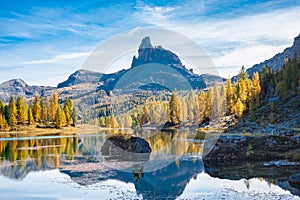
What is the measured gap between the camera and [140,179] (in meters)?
32.4

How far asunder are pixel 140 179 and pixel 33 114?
4279 inches

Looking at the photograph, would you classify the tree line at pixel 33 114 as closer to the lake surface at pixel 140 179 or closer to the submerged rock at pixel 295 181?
the lake surface at pixel 140 179

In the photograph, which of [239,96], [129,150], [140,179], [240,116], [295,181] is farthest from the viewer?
[239,96]

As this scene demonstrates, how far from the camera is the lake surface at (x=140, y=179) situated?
27.1m

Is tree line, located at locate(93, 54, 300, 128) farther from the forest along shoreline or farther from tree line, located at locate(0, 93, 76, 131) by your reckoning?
tree line, located at locate(0, 93, 76, 131)

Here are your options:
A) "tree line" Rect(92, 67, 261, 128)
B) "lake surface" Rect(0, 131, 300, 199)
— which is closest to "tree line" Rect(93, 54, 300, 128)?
"tree line" Rect(92, 67, 261, 128)

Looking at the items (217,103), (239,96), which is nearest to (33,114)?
(217,103)

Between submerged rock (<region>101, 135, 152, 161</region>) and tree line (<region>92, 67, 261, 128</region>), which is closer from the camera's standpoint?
submerged rock (<region>101, 135, 152, 161</region>)

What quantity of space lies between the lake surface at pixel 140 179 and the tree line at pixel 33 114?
244ft

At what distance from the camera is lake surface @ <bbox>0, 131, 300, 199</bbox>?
27.1m

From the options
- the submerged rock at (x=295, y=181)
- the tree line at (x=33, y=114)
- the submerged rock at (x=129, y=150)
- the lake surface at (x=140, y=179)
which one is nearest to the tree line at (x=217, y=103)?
the tree line at (x=33, y=114)

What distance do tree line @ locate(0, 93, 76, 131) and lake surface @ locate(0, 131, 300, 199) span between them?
244ft

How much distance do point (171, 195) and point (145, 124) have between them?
142 m

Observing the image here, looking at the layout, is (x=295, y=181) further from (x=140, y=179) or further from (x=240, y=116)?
(x=240, y=116)
